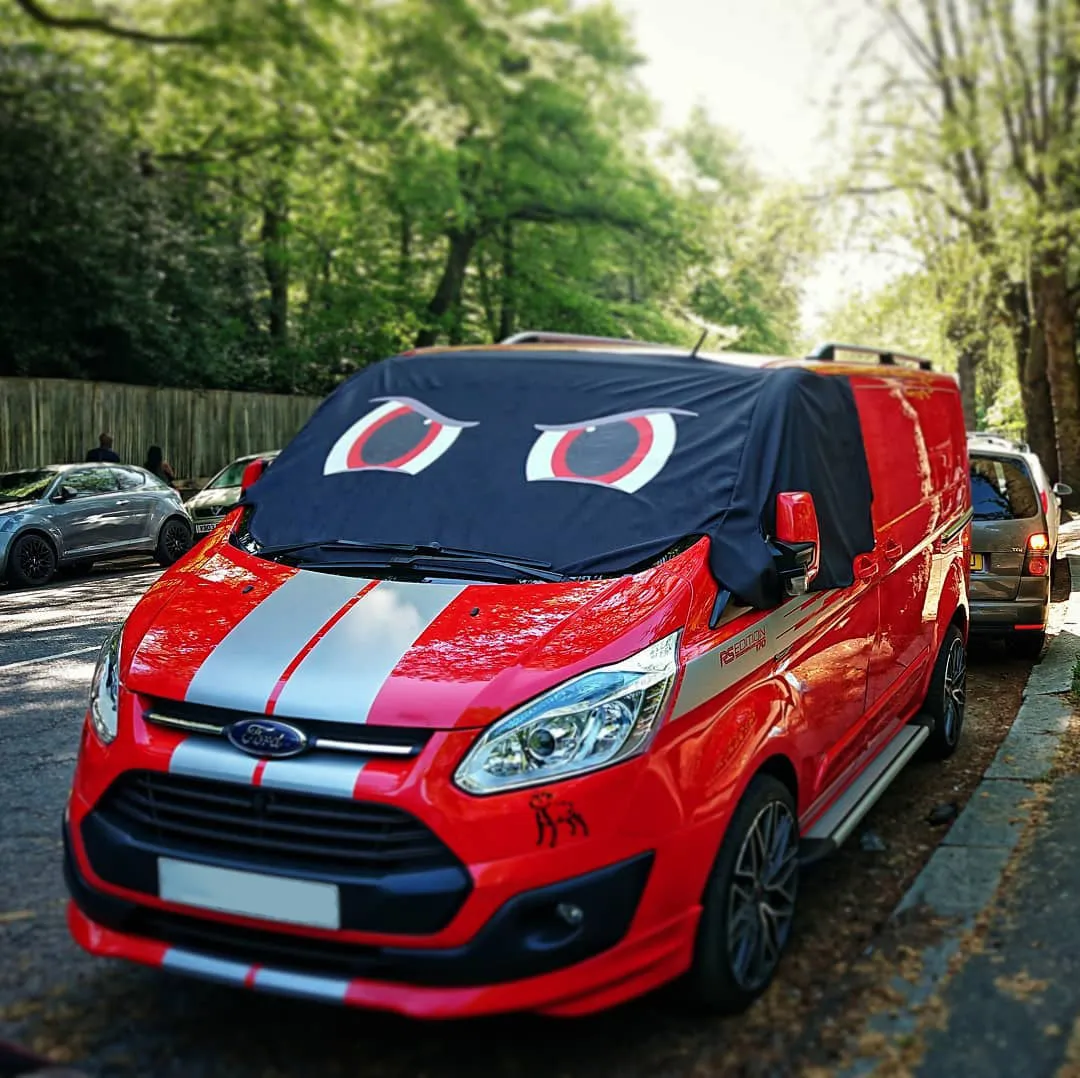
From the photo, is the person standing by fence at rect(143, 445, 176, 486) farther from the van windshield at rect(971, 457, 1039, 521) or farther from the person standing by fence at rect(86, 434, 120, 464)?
the van windshield at rect(971, 457, 1039, 521)

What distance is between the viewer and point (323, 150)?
19.1m

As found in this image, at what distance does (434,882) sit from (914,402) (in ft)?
13.4

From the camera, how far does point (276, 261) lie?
29.6 metres

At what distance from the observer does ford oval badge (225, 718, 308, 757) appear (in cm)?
318

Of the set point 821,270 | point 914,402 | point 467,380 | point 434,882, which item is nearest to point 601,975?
point 434,882

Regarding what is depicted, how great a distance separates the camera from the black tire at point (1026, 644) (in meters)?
8.77

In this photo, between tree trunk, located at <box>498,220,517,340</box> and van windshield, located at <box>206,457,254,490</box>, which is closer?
van windshield, located at <box>206,457,254,490</box>

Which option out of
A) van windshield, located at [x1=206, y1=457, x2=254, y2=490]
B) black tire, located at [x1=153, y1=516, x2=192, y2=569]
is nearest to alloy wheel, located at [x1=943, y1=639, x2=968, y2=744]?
black tire, located at [x1=153, y1=516, x2=192, y2=569]

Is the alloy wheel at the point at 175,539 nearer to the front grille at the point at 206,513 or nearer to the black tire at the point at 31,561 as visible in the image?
the front grille at the point at 206,513

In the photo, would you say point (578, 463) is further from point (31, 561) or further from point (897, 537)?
point (31, 561)

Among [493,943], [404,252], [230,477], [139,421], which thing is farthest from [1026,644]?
[404,252]

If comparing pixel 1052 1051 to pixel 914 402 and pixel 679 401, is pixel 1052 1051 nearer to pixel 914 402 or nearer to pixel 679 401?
pixel 679 401

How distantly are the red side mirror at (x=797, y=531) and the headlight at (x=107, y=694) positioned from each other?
1.99 m

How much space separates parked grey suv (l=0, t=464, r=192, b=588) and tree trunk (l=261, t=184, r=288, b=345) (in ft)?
37.7
